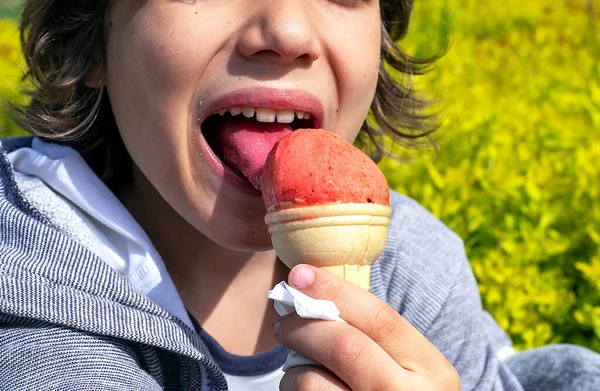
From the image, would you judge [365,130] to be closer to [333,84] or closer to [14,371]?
[333,84]

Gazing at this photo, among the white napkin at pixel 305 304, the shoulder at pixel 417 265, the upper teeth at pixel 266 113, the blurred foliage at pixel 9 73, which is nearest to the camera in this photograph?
the white napkin at pixel 305 304

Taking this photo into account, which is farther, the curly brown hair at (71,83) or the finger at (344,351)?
the curly brown hair at (71,83)

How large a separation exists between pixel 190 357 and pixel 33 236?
45cm

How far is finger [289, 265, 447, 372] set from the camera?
1.40 meters

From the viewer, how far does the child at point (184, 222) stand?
5.34 feet

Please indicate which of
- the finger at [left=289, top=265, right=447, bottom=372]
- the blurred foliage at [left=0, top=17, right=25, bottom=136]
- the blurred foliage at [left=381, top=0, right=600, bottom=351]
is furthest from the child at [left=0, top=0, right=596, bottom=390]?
the blurred foliage at [left=0, top=17, right=25, bottom=136]

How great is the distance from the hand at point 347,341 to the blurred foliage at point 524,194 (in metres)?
1.21

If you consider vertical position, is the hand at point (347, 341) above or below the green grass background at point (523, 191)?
above

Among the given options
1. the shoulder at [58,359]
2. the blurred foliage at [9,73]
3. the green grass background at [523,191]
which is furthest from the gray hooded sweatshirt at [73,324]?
the green grass background at [523,191]

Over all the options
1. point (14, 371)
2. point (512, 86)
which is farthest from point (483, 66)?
point (14, 371)

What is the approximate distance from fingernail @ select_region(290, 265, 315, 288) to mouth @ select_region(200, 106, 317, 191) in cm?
33

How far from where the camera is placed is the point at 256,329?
2.20 m

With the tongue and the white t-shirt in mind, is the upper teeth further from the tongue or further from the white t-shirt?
the white t-shirt

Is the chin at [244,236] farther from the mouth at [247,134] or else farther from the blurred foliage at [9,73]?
the blurred foliage at [9,73]
